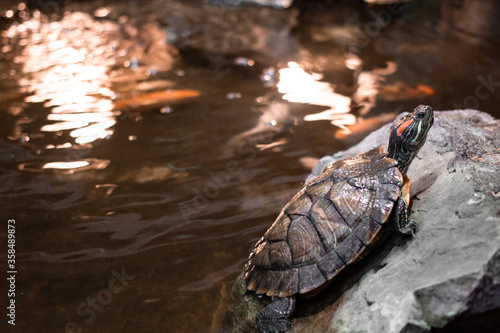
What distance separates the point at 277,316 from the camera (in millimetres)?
2801

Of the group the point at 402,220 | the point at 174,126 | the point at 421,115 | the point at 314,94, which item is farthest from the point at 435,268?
the point at 314,94

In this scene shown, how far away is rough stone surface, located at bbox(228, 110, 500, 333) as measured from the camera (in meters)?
2.21

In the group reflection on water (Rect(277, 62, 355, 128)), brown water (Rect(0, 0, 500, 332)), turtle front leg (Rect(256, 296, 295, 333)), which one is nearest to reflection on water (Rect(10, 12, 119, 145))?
brown water (Rect(0, 0, 500, 332))

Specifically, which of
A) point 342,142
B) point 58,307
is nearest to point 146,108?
point 342,142

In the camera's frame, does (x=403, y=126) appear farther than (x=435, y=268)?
Yes

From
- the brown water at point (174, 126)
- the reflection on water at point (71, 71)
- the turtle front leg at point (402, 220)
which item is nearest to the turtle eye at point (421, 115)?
the turtle front leg at point (402, 220)

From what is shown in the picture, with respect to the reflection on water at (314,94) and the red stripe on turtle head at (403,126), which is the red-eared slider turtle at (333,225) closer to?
the red stripe on turtle head at (403,126)

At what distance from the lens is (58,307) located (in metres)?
3.36

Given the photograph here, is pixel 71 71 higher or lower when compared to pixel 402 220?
lower

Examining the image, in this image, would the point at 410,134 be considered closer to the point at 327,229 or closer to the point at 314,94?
the point at 327,229

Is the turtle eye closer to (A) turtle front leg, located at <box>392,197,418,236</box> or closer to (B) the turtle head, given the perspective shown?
(B) the turtle head

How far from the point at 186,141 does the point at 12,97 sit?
2.87 meters

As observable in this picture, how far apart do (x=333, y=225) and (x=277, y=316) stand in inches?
26.8

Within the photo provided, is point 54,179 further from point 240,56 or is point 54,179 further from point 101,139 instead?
point 240,56
